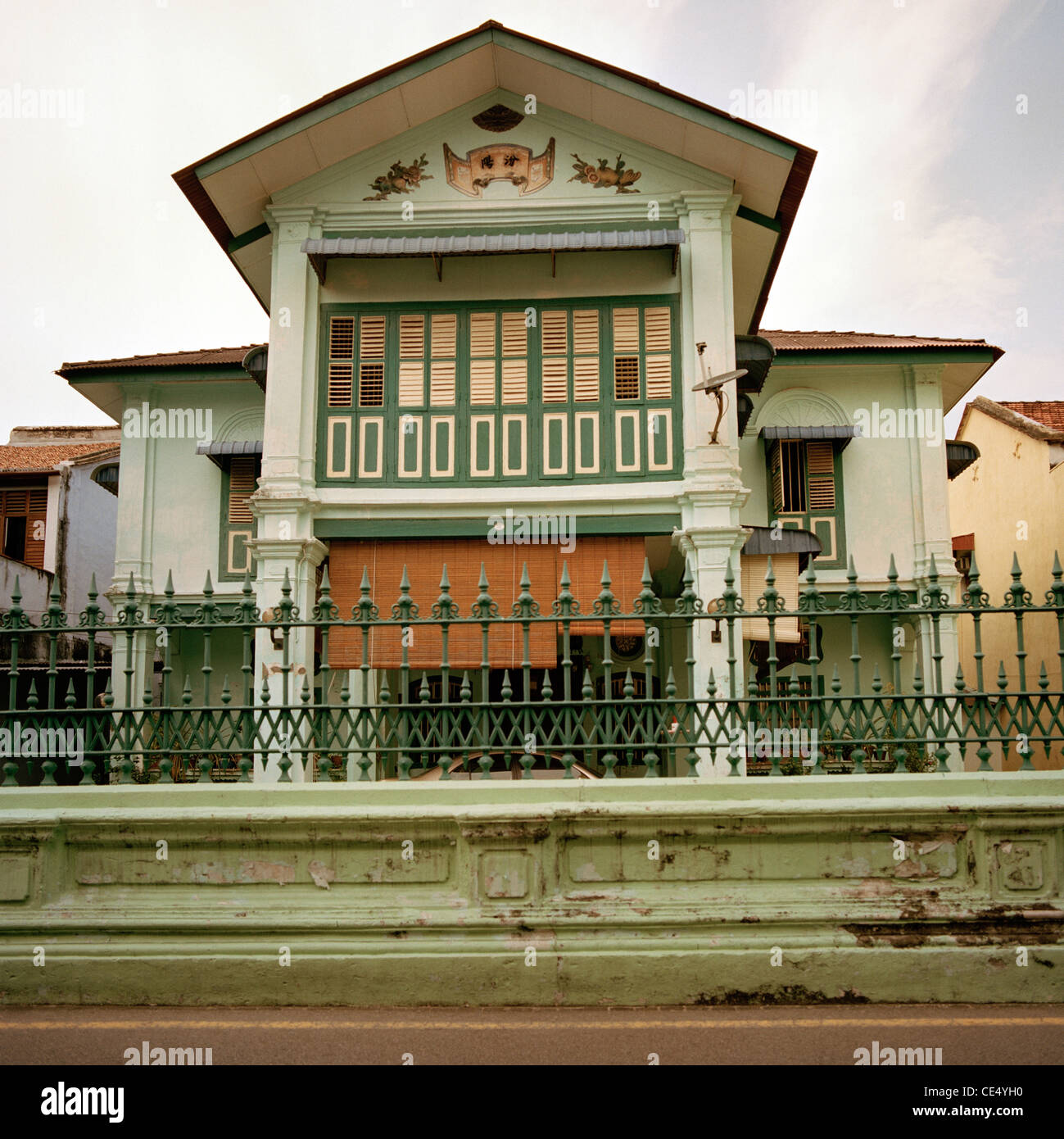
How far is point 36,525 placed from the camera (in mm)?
22188

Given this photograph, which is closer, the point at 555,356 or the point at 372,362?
the point at 555,356

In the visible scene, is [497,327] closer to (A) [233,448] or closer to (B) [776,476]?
(A) [233,448]

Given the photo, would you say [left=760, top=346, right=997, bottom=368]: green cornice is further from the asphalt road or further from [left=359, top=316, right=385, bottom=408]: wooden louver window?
the asphalt road

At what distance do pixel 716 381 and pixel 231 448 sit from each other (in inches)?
344

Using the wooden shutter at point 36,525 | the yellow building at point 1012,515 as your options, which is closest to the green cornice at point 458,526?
the yellow building at point 1012,515

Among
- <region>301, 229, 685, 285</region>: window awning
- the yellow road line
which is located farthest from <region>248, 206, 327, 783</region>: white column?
the yellow road line

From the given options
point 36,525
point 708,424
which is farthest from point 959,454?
point 36,525

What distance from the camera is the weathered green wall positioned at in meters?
5.62

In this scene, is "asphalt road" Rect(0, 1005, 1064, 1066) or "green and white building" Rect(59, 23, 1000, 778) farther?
"green and white building" Rect(59, 23, 1000, 778)

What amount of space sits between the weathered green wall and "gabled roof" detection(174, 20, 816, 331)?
9863 mm

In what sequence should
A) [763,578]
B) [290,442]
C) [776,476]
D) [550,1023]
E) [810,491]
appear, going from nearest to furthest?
[550,1023]
[290,442]
[763,578]
[776,476]
[810,491]

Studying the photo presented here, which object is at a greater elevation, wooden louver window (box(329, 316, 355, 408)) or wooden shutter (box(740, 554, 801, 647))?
wooden louver window (box(329, 316, 355, 408))

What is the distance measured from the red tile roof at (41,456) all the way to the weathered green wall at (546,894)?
18.0 m

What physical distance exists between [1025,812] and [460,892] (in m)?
3.12
